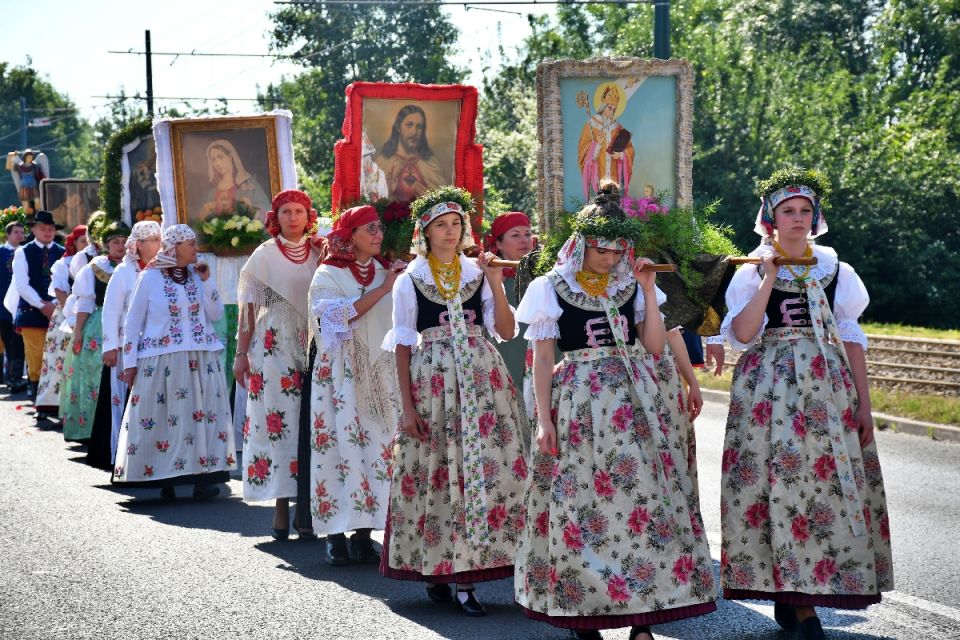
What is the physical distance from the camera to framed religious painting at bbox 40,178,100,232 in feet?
62.3

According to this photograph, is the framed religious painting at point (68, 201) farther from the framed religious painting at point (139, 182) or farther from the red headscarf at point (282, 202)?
the red headscarf at point (282, 202)

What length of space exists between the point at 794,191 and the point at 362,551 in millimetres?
3429

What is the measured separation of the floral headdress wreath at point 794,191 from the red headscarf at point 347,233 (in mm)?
2504

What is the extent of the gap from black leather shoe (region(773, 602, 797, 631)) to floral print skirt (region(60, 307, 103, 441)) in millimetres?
8443

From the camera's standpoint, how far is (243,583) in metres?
7.36

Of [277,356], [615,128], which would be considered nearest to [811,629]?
[615,128]

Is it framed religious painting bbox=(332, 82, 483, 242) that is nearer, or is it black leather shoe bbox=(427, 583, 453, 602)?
black leather shoe bbox=(427, 583, 453, 602)

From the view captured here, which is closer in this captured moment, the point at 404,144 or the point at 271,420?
the point at 271,420

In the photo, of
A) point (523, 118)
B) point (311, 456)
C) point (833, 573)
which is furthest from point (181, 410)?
point (523, 118)

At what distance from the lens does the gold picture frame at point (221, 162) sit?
38.0 feet

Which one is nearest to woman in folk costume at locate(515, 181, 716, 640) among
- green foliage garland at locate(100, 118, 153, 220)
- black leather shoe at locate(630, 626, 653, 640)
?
black leather shoe at locate(630, 626, 653, 640)

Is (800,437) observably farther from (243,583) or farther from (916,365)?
(916,365)

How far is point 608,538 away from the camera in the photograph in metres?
5.58

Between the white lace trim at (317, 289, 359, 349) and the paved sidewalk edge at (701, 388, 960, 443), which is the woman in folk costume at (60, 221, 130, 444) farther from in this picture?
the paved sidewalk edge at (701, 388, 960, 443)
